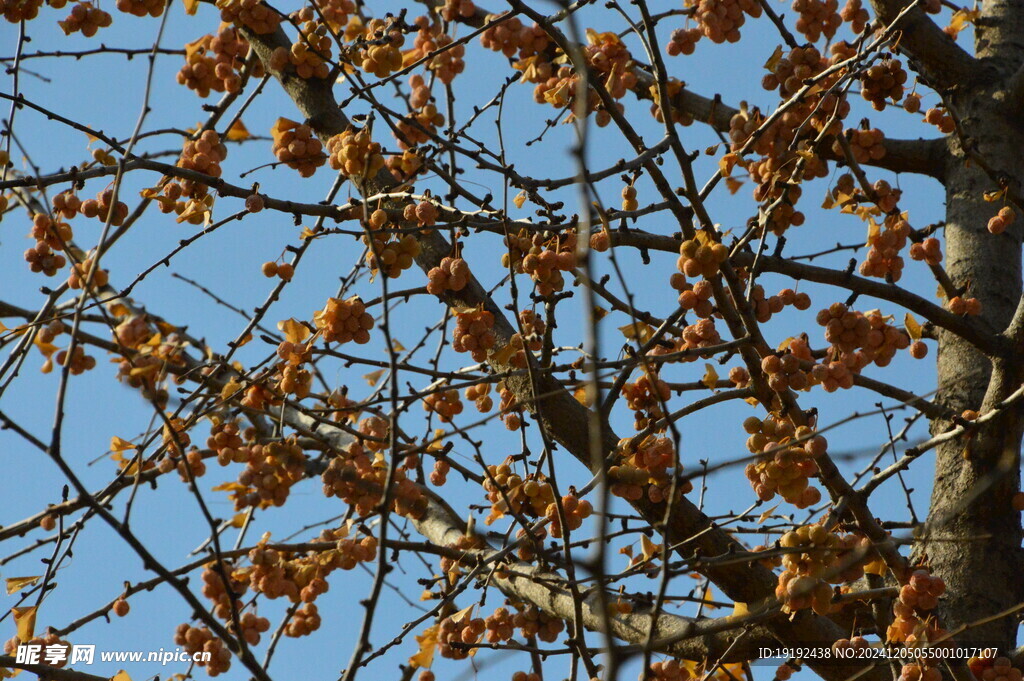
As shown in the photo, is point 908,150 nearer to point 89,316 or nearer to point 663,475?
point 663,475

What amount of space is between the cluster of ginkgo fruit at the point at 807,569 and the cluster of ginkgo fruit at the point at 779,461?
0.18 m

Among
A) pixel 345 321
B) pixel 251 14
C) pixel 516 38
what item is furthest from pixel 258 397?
pixel 516 38

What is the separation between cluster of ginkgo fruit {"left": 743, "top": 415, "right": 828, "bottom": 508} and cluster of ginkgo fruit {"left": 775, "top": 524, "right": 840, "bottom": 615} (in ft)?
0.58

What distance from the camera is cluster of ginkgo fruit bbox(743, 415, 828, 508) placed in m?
2.62

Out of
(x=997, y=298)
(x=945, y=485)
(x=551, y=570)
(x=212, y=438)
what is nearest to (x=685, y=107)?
(x=997, y=298)

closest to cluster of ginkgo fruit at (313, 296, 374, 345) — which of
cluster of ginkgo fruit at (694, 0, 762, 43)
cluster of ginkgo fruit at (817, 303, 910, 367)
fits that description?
cluster of ginkgo fruit at (817, 303, 910, 367)

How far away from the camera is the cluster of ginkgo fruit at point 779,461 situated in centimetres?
262

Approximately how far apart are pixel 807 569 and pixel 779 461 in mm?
299

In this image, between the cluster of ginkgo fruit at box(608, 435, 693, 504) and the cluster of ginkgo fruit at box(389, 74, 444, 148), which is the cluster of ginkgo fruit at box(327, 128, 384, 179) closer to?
the cluster of ginkgo fruit at box(389, 74, 444, 148)

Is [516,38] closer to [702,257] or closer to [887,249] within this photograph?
[887,249]

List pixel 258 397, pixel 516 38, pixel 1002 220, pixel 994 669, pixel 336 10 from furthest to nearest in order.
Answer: pixel 516 38 → pixel 336 10 → pixel 1002 220 → pixel 258 397 → pixel 994 669

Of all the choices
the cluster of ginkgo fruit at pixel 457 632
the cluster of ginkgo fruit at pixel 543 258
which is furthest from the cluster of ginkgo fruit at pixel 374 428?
the cluster of ginkgo fruit at pixel 457 632

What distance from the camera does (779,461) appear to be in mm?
2639

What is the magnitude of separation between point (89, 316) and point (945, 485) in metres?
3.24
